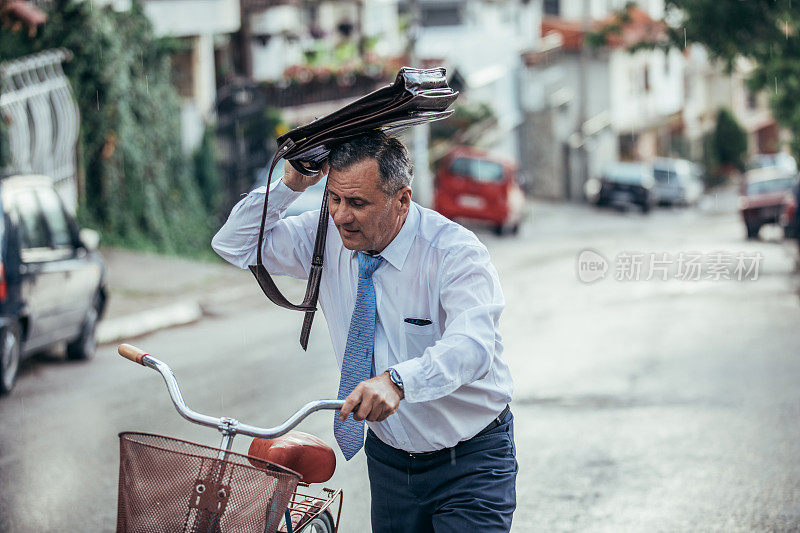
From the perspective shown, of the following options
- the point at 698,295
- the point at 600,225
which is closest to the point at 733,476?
the point at 698,295

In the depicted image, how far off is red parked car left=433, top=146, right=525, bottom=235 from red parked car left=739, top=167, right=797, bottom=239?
17.4 ft

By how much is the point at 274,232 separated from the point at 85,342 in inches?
287

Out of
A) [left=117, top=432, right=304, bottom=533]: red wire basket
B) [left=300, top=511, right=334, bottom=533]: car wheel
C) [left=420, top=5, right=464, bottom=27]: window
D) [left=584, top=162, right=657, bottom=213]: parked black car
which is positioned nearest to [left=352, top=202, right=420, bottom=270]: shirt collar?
[left=117, top=432, right=304, bottom=533]: red wire basket

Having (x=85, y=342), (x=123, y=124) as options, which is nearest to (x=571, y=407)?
(x=85, y=342)

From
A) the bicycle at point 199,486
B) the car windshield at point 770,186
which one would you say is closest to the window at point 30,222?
the bicycle at point 199,486

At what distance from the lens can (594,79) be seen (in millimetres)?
47031

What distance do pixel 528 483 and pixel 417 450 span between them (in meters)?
3.15

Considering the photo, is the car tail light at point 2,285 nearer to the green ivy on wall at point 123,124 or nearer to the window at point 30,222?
the window at point 30,222

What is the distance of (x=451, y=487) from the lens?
3277 millimetres

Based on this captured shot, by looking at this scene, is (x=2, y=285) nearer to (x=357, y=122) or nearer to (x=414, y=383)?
(x=357, y=122)

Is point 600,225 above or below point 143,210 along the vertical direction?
below

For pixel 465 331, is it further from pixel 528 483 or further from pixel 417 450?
pixel 528 483

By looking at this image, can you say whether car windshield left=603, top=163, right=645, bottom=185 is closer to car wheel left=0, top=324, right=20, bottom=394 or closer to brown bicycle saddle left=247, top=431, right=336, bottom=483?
car wheel left=0, top=324, right=20, bottom=394

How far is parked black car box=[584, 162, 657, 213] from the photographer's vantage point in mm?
37625
